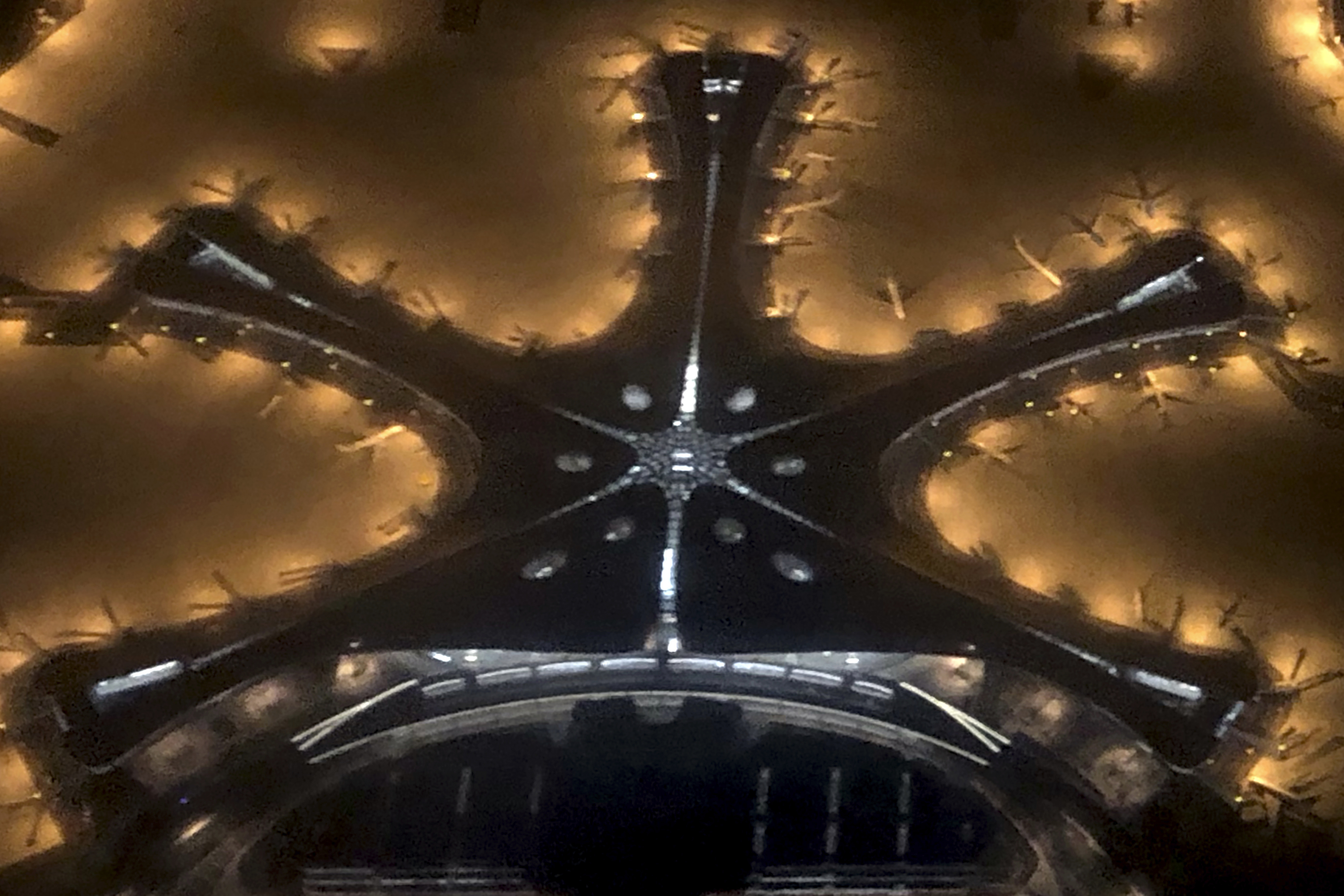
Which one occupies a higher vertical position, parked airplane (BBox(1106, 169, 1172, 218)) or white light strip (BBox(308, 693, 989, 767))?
parked airplane (BBox(1106, 169, 1172, 218))

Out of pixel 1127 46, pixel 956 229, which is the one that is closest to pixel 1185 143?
pixel 1127 46

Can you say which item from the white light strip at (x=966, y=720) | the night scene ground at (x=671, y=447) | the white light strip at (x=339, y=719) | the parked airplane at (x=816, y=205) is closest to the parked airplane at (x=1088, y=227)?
the night scene ground at (x=671, y=447)

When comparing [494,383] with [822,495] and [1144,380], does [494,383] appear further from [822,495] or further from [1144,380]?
[1144,380]

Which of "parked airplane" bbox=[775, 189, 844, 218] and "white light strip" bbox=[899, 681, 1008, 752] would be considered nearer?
"white light strip" bbox=[899, 681, 1008, 752]

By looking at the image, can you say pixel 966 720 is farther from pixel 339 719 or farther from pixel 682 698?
pixel 339 719

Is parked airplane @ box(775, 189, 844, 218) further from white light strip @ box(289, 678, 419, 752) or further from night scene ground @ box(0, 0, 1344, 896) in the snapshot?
white light strip @ box(289, 678, 419, 752)

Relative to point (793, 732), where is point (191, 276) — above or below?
above

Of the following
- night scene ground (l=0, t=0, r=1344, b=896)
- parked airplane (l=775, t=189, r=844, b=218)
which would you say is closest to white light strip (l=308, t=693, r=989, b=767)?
night scene ground (l=0, t=0, r=1344, b=896)

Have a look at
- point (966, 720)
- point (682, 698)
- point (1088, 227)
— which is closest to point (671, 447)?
point (682, 698)
